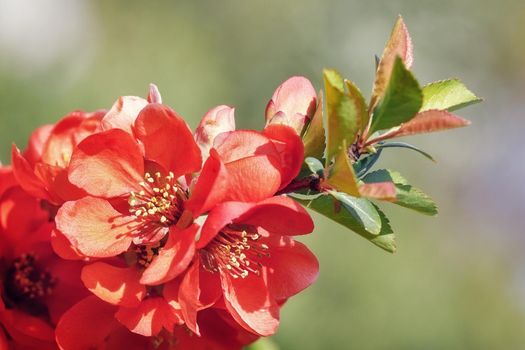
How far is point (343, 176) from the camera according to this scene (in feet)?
2.59

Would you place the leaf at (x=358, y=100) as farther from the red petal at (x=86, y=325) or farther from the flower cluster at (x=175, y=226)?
the red petal at (x=86, y=325)

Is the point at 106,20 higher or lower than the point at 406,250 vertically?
higher

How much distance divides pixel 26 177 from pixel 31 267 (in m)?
0.14

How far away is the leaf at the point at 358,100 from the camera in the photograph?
806mm

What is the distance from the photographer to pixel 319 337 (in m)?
4.16

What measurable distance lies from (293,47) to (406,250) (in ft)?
9.51

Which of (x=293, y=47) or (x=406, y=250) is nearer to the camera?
(x=406, y=250)

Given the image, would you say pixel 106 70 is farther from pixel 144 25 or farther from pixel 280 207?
pixel 280 207

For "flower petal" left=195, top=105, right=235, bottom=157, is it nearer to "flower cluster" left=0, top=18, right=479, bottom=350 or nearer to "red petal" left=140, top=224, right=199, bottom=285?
"flower cluster" left=0, top=18, right=479, bottom=350

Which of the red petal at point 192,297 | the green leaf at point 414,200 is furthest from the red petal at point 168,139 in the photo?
the green leaf at point 414,200

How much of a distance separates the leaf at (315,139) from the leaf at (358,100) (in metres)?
0.05

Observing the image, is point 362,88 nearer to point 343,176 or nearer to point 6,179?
point 6,179

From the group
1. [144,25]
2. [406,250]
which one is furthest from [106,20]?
[406,250]

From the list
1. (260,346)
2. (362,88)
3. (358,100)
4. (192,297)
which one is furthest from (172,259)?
(362,88)
